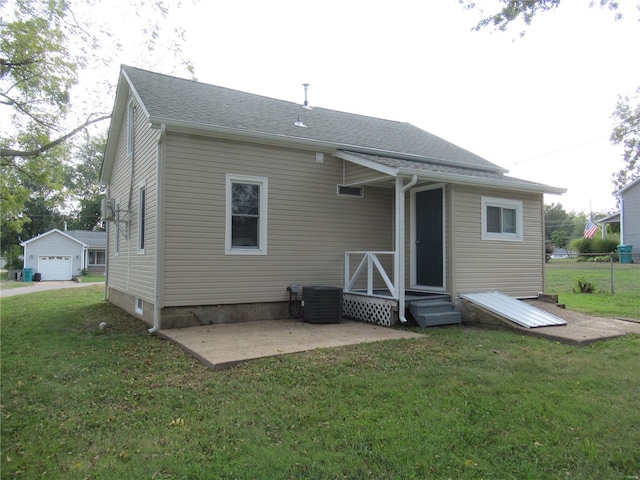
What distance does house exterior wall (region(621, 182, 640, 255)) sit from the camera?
2544 cm

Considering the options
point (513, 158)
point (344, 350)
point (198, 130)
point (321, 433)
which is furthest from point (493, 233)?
point (513, 158)

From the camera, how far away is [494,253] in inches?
353

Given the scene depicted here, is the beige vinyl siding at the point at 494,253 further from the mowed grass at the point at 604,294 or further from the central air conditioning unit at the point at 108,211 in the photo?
the central air conditioning unit at the point at 108,211

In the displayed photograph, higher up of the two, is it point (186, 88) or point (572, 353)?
point (186, 88)

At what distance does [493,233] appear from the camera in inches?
356

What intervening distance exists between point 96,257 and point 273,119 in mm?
32320

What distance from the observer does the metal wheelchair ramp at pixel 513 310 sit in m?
7.27

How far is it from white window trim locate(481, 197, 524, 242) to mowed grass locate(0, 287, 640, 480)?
A: 3431mm

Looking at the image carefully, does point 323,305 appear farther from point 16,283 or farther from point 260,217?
point 16,283

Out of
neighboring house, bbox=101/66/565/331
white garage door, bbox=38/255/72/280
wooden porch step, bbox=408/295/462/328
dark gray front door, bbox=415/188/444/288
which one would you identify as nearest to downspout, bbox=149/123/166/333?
neighboring house, bbox=101/66/565/331

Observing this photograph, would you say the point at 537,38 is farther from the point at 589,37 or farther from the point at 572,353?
the point at 572,353

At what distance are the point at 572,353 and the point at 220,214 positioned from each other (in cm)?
579

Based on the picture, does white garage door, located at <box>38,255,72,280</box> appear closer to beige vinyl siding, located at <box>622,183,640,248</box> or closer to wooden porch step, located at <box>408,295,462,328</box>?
wooden porch step, located at <box>408,295,462,328</box>

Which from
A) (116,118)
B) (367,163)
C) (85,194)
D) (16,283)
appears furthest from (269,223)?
(85,194)
